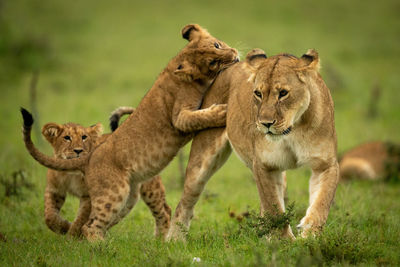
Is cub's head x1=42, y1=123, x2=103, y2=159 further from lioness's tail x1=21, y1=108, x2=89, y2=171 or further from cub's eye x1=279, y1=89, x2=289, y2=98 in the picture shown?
cub's eye x1=279, y1=89, x2=289, y2=98

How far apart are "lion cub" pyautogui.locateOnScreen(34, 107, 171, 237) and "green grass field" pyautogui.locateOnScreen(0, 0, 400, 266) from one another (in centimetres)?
23

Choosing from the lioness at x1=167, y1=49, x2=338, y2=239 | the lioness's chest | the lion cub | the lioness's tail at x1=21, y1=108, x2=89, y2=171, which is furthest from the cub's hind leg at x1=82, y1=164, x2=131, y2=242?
the lioness's chest

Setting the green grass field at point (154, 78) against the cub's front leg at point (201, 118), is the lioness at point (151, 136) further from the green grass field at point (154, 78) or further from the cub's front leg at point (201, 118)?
the green grass field at point (154, 78)

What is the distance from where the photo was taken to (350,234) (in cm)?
457

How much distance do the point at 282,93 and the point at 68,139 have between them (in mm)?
2571

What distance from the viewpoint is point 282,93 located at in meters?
4.33

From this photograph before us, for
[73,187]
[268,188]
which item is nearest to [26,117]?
[73,187]

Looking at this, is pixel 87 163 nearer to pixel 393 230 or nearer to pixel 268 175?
pixel 268 175

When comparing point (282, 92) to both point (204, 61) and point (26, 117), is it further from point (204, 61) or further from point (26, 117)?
point (26, 117)

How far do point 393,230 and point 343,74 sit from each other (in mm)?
11665

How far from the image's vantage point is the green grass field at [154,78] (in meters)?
4.58

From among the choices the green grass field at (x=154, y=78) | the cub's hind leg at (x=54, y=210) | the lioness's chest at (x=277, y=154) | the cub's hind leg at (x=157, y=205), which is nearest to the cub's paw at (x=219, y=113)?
the lioness's chest at (x=277, y=154)

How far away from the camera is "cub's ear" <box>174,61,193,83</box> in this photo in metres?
5.60

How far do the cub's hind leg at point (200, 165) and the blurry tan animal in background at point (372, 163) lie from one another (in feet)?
13.2
